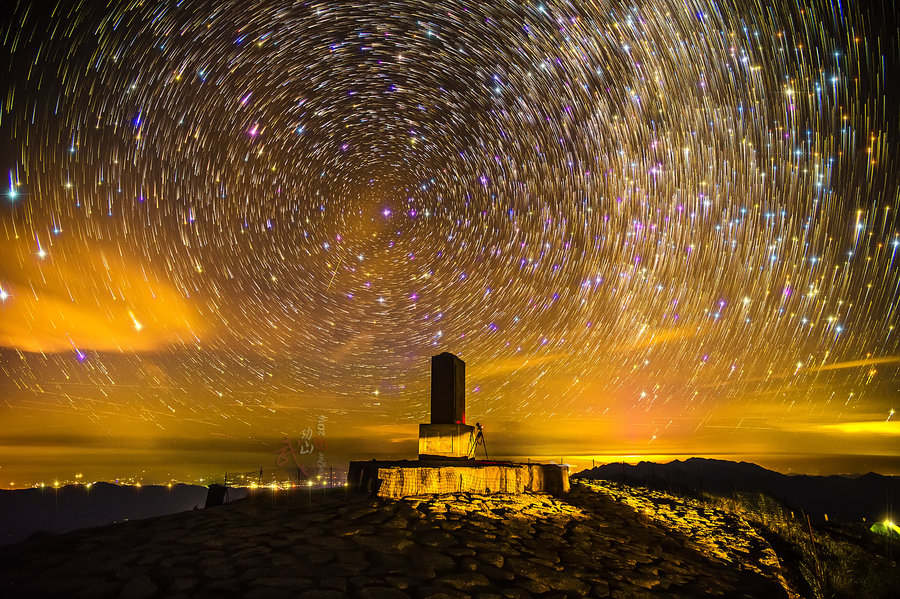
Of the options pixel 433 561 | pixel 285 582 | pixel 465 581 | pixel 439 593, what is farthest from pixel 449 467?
pixel 285 582

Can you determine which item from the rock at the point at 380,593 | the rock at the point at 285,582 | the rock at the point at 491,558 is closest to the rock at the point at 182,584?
the rock at the point at 285,582

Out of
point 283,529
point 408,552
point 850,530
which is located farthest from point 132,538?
point 850,530

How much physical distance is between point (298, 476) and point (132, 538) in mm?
4542

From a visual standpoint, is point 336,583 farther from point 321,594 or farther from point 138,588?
point 138,588

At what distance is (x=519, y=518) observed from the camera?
30.8 feet

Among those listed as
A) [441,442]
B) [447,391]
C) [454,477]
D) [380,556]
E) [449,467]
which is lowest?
[380,556]

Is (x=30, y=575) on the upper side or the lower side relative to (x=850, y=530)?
upper

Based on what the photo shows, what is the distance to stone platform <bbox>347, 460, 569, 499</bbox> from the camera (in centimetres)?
1015

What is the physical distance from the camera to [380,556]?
6.57 metres

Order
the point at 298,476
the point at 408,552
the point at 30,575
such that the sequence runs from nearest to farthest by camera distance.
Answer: the point at 30,575 < the point at 408,552 < the point at 298,476

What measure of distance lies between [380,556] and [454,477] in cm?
461

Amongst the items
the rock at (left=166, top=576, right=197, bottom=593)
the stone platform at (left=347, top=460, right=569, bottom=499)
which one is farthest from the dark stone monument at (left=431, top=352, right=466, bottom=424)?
the rock at (left=166, top=576, right=197, bottom=593)

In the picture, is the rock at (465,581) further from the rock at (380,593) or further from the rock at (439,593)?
the rock at (380,593)

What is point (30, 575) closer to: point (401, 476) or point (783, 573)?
point (401, 476)
